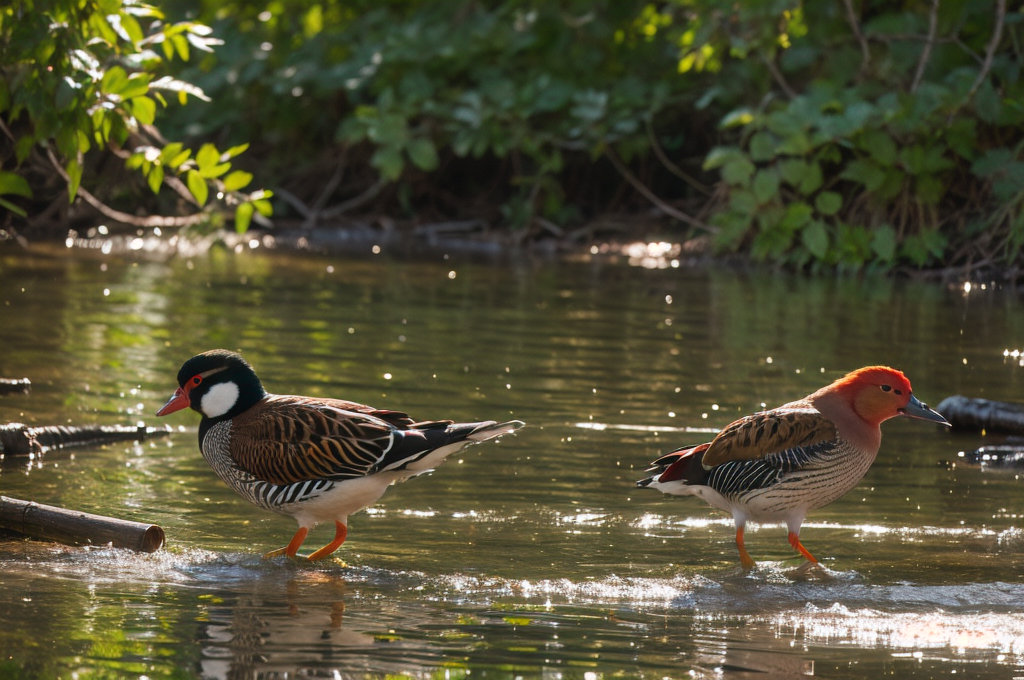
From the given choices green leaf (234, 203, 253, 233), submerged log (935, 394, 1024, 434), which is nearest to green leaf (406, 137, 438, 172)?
submerged log (935, 394, 1024, 434)

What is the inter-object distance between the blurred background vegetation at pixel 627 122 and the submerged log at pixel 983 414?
8.30m

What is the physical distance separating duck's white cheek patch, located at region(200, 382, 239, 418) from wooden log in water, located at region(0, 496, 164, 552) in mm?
678

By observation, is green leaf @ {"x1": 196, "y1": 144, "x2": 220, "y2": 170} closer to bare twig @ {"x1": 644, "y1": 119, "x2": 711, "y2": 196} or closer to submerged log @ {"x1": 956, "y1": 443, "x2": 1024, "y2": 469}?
submerged log @ {"x1": 956, "y1": 443, "x2": 1024, "y2": 469}

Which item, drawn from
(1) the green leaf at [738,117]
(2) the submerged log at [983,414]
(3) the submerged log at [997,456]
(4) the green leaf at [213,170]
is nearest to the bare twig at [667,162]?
(1) the green leaf at [738,117]

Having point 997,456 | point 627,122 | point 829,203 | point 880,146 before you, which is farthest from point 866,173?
point 997,456

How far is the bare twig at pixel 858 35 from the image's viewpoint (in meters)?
19.1

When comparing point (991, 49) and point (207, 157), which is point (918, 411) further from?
point (991, 49)

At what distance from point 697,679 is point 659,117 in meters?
18.9

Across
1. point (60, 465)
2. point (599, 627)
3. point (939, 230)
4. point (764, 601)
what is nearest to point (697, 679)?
point (599, 627)

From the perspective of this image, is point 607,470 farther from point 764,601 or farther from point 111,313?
point 111,313

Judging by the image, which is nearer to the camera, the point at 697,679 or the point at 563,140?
the point at 697,679

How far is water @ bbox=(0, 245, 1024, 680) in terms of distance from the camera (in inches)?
195

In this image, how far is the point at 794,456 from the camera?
6.21 m

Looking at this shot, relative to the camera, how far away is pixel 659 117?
22.8 meters
